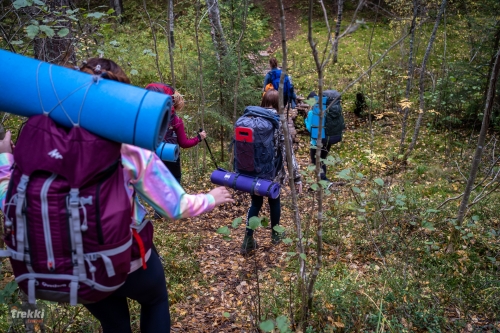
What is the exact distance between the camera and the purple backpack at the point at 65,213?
1.54m

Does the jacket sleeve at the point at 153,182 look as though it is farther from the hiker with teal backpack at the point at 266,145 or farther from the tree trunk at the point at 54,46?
the hiker with teal backpack at the point at 266,145

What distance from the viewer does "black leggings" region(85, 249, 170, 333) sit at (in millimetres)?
1935

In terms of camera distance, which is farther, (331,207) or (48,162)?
(331,207)

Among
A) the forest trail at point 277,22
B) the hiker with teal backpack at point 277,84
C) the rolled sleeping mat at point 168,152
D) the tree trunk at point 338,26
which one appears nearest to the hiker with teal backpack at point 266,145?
the rolled sleeping mat at point 168,152

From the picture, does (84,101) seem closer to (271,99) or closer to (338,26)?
(271,99)

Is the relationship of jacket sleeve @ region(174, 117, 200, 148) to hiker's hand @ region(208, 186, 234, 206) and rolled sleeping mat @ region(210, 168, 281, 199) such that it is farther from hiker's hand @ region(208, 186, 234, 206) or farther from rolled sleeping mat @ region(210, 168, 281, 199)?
hiker's hand @ region(208, 186, 234, 206)

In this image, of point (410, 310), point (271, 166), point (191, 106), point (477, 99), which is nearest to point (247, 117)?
point (271, 166)

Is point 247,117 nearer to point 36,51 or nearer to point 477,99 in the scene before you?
point 36,51

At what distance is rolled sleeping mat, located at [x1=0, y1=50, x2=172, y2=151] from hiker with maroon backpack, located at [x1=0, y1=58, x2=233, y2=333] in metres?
0.05

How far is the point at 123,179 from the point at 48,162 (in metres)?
0.30

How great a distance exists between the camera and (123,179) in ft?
5.55

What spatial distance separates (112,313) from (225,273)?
2.60 m

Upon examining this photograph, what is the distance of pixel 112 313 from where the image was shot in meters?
2.03

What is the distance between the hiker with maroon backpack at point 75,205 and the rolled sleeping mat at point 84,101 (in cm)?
5
